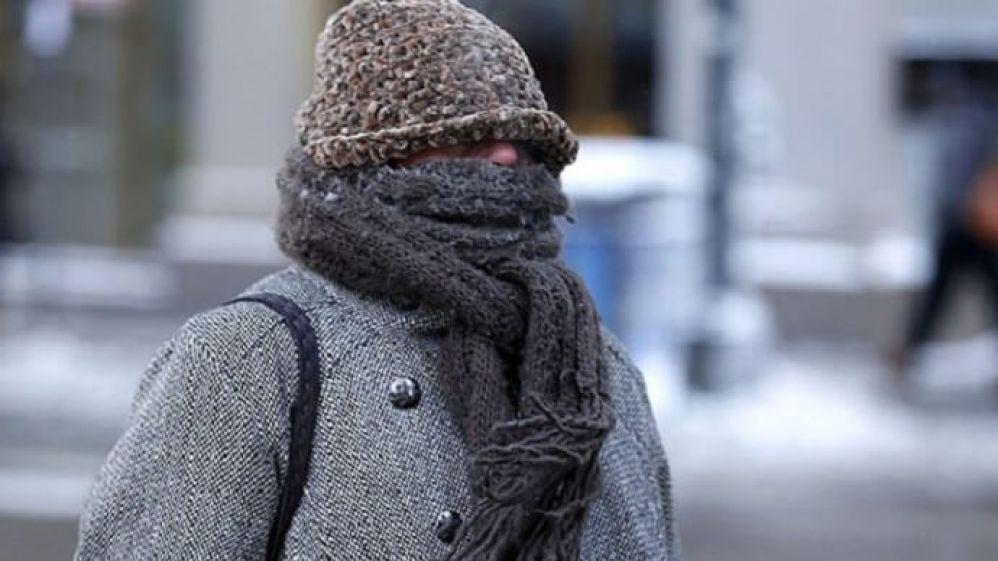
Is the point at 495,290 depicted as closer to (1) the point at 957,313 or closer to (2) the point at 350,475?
(2) the point at 350,475

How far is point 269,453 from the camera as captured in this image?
231 cm

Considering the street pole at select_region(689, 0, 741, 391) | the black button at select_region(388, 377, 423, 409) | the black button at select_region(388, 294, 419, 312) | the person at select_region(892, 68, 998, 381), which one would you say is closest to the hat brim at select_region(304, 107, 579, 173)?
the black button at select_region(388, 294, 419, 312)

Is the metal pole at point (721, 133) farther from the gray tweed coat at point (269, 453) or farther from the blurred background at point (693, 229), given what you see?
the gray tweed coat at point (269, 453)

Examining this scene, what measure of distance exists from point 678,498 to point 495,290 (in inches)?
286

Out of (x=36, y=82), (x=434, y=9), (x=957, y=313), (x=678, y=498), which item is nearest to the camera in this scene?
(x=434, y=9)

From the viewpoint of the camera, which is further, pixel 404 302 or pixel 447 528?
pixel 404 302

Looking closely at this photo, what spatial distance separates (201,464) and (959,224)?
10321 millimetres

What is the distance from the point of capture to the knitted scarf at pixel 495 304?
2242mm

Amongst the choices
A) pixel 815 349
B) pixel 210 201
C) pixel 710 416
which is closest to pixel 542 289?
pixel 710 416

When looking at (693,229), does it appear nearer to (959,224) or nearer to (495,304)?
(959,224)

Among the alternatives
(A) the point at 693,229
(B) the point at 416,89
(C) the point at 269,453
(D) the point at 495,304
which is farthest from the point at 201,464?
(A) the point at 693,229

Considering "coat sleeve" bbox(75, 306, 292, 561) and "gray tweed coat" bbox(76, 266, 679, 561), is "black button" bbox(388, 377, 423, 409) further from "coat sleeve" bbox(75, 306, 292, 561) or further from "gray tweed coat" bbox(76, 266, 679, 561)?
"coat sleeve" bbox(75, 306, 292, 561)

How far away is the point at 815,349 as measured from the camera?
13828 millimetres

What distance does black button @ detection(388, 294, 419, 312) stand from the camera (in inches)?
95.0
